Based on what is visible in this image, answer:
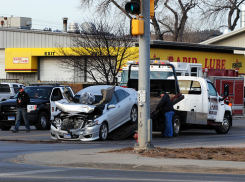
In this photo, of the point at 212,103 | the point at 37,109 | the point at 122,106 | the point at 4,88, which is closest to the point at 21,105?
the point at 37,109

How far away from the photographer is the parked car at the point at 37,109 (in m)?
20.4

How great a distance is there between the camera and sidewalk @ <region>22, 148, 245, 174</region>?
9.71 m

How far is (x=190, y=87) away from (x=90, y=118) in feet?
18.2

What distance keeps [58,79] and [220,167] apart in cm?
3988

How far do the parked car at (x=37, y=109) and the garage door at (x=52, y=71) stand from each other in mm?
26154

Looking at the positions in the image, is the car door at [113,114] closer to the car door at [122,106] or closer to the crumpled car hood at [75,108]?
the car door at [122,106]

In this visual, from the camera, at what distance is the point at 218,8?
60938 mm

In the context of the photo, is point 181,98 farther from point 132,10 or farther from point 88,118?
point 132,10

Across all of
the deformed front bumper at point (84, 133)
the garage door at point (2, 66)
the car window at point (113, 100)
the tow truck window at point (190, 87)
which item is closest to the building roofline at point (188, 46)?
the tow truck window at point (190, 87)

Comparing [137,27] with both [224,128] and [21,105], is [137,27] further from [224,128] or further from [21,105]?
[224,128]

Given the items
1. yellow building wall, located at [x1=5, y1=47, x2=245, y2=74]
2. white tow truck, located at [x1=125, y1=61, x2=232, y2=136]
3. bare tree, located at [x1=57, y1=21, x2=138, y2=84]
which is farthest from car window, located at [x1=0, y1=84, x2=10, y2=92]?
white tow truck, located at [x1=125, y1=61, x2=232, y2=136]

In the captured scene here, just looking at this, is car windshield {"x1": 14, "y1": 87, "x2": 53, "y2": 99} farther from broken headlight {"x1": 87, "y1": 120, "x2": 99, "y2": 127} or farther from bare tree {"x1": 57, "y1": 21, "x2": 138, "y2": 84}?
bare tree {"x1": 57, "y1": 21, "x2": 138, "y2": 84}

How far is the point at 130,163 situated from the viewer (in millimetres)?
10195

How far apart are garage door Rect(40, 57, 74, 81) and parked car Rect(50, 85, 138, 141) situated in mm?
31790
